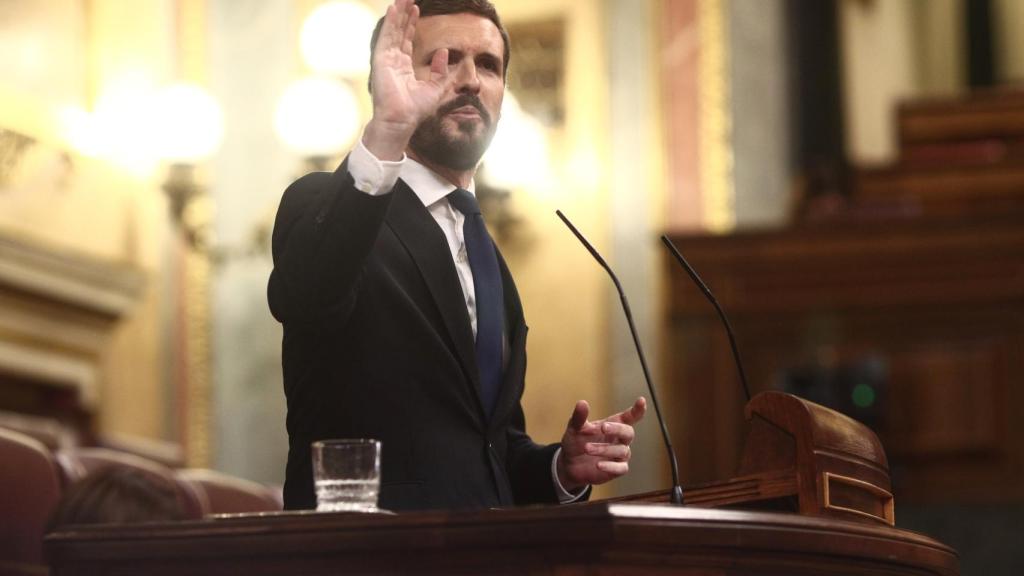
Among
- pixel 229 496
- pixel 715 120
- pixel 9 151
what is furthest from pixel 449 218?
pixel 715 120

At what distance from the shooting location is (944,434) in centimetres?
533

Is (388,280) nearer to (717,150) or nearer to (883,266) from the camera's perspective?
(883,266)

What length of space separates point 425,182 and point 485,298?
6.5 inches

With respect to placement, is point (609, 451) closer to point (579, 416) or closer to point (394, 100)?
point (579, 416)

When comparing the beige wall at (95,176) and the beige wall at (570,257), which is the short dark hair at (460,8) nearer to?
the beige wall at (95,176)

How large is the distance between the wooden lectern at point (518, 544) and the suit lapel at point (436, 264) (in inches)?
12.5

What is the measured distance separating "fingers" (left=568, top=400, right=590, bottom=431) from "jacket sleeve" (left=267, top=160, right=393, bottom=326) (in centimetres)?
29

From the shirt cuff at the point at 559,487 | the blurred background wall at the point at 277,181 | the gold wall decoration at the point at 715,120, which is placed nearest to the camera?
the shirt cuff at the point at 559,487

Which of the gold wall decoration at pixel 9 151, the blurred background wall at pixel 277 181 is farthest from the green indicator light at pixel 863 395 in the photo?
the gold wall decoration at pixel 9 151

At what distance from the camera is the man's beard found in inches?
80.4

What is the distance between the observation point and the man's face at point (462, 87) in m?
2.04

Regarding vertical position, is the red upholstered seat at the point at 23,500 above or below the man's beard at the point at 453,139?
below

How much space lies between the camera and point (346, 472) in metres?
1.64

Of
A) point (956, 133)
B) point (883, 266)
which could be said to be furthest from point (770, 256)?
point (956, 133)
